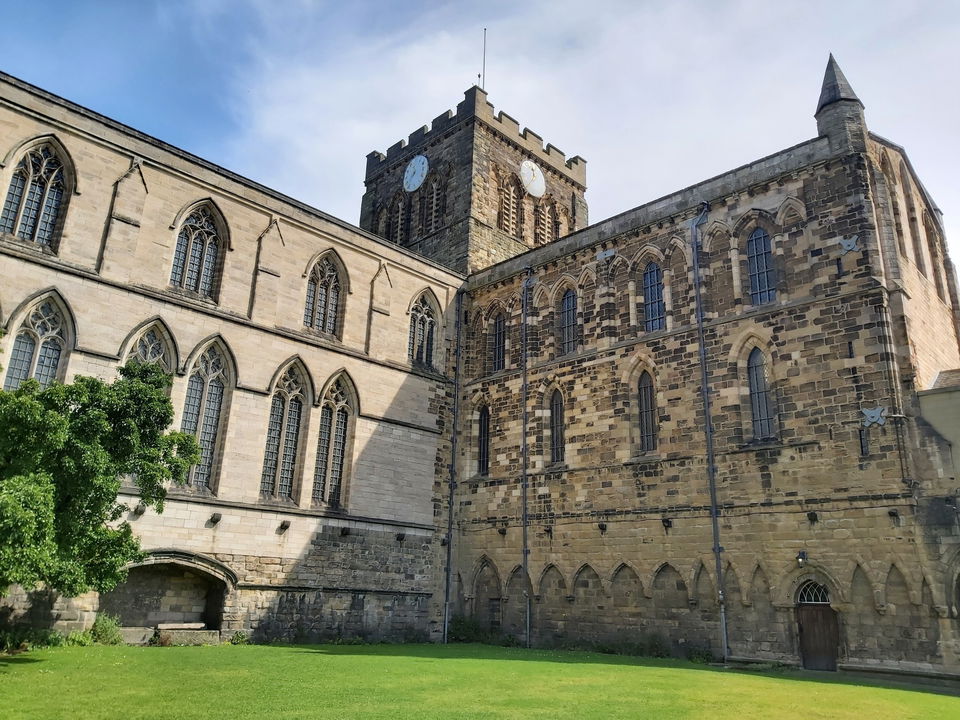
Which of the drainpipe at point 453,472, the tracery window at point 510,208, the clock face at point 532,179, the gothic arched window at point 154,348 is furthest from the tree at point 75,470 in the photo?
the clock face at point 532,179

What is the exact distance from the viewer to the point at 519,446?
939 inches

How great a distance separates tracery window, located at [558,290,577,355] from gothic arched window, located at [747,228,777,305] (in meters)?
5.73

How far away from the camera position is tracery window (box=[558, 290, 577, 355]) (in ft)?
78.2

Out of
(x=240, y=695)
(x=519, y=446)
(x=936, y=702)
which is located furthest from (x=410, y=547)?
(x=936, y=702)

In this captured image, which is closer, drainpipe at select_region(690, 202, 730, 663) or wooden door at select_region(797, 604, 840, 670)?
wooden door at select_region(797, 604, 840, 670)

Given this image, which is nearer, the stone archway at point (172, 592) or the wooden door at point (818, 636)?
the wooden door at point (818, 636)

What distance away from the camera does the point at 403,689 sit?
38.7ft

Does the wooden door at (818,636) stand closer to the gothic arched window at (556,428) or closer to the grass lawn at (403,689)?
the grass lawn at (403,689)

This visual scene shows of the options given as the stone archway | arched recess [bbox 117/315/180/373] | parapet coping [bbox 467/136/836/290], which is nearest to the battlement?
parapet coping [bbox 467/136/836/290]

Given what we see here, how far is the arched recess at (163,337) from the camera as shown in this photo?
19219mm

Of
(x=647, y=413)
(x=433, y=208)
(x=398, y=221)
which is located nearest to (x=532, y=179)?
(x=433, y=208)

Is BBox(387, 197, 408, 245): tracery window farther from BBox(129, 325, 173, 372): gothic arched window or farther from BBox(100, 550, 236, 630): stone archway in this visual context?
BBox(100, 550, 236, 630): stone archway

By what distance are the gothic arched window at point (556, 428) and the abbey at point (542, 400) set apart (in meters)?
0.13

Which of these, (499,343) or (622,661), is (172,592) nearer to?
(622,661)
